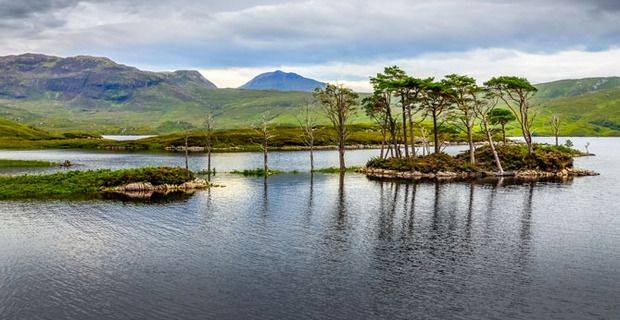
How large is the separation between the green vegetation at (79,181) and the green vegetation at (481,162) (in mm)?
52802

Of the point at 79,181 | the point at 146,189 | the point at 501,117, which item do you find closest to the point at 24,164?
the point at 79,181

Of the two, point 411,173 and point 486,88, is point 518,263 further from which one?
point 486,88

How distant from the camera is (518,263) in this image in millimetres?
45375

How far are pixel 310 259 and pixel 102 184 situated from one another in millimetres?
57924

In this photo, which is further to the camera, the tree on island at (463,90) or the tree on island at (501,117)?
the tree on island at (501,117)

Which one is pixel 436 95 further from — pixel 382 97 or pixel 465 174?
pixel 465 174

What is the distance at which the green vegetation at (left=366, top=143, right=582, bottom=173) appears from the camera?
119650mm

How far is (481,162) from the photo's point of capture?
128 m

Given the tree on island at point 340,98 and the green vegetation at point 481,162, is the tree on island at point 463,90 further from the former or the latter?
the tree on island at point 340,98

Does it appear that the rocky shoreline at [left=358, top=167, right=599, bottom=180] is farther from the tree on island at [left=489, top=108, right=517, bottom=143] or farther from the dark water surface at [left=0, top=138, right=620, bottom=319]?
the tree on island at [left=489, top=108, right=517, bottom=143]

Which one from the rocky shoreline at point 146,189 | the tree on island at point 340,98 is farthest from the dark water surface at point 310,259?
the tree on island at point 340,98

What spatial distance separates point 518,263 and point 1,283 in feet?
148

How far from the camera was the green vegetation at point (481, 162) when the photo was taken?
119650 mm

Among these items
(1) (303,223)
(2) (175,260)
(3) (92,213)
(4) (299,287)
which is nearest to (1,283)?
(2) (175,260)
